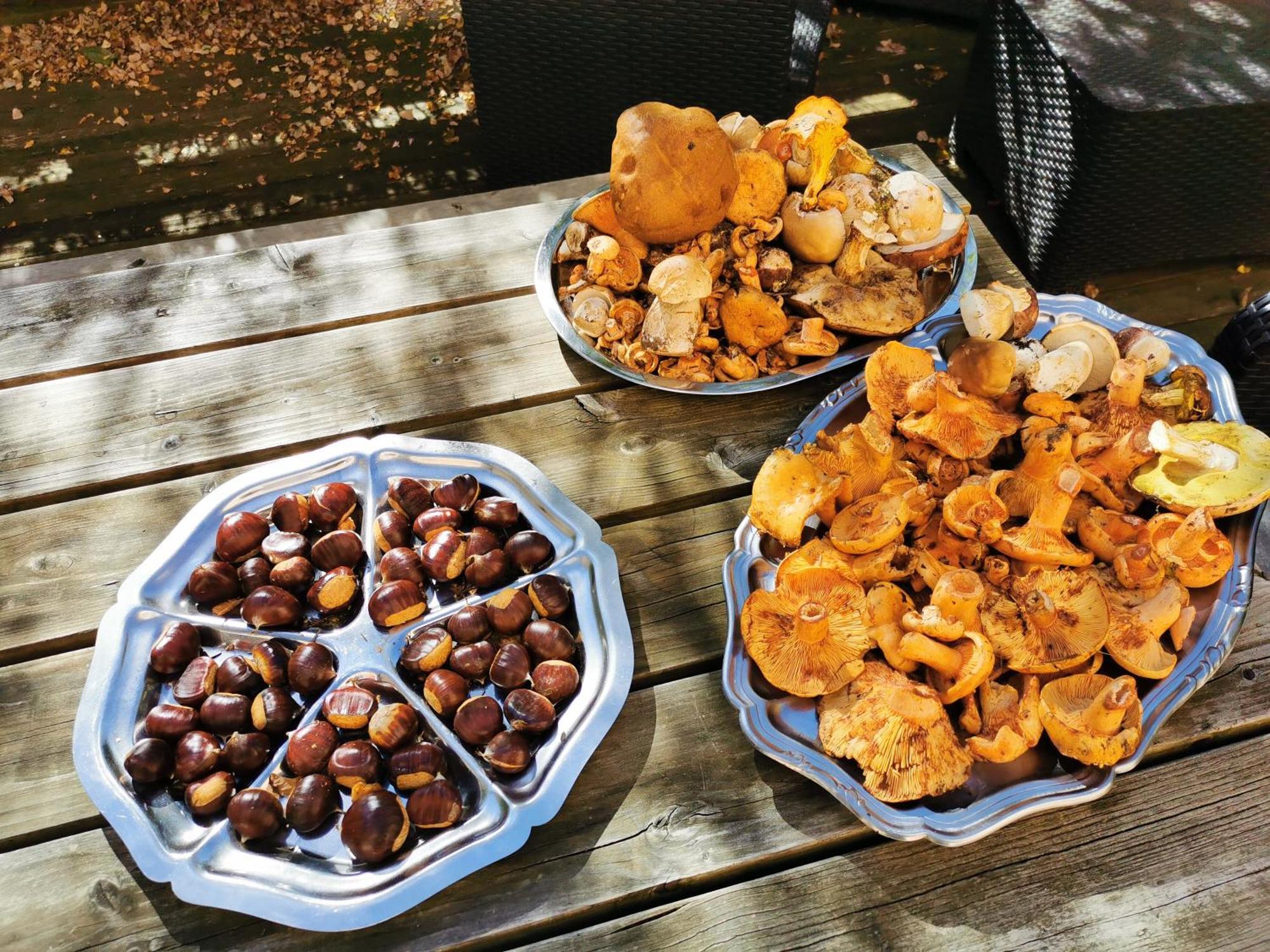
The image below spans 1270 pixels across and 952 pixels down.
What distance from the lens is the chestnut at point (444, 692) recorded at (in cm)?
120

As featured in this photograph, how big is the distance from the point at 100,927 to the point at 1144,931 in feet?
4.43

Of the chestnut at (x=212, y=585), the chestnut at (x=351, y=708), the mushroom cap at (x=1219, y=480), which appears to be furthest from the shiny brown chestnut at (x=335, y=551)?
the mushroom cap at (x=1219, y=480)

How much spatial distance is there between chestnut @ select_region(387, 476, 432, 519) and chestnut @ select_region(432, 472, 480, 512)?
2 cm

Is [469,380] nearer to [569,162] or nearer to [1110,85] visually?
[569,162]

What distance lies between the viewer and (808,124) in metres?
1.63

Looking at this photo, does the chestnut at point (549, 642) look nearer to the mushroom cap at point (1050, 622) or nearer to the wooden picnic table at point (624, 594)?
the wooden picnic table at point (624, 594)

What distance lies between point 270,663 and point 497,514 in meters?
0.40

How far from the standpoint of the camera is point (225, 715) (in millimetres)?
1188

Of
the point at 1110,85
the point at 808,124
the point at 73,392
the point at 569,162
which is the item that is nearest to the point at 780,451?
the point at 808,124

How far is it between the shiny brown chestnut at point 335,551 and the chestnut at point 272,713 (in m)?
0.22

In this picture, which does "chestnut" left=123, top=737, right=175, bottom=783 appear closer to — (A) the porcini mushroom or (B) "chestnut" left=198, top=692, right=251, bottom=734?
(B) "chestnut" left=198, top=692, right=251, bottom=734

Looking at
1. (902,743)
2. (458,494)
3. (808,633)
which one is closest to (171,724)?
(458,494)

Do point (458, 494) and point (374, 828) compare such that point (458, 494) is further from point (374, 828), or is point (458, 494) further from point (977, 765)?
point (977, 765)

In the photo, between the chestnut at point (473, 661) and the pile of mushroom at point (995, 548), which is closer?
the pile of mushroom at point (995, 548)
